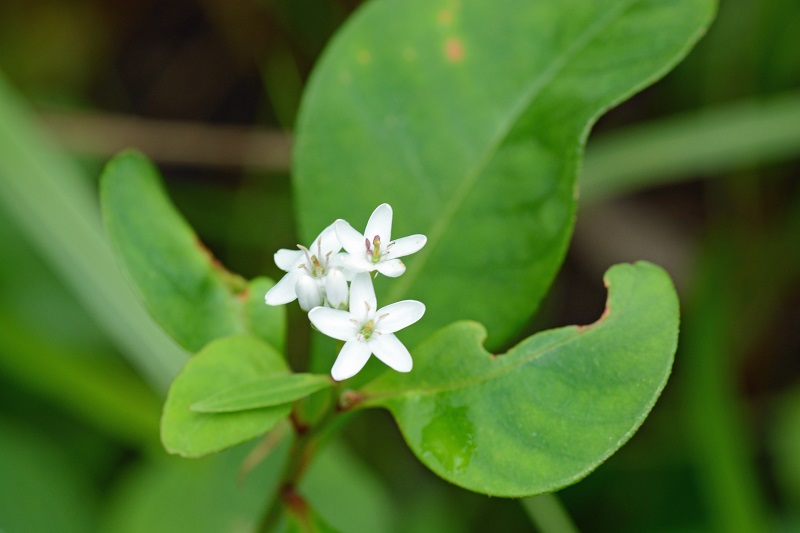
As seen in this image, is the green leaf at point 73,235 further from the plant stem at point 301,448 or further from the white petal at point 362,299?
the white petal at point 362,299

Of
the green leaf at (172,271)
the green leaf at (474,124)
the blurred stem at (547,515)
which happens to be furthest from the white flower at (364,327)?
the blurred stem at (547,515)

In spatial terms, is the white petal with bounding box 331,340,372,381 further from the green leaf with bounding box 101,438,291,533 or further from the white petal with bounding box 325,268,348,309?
the green leaf with bounding box 101,438,291,533

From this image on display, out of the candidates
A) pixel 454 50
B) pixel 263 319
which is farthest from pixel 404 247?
pixel 454 50

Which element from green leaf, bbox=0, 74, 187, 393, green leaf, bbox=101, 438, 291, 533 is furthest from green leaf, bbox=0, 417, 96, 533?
green leaf, bbox=0, 74, 187, 393

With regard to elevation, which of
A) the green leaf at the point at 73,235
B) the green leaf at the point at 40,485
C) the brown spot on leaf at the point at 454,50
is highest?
the brown spot on leaf at the point at 454,50

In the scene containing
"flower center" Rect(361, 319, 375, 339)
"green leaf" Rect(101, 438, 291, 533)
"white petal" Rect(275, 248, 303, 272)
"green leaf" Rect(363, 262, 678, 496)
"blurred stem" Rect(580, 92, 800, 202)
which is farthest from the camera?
"blurred stem" Rect(580, 92, 800, 202)

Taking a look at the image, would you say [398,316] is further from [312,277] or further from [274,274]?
[274,274]

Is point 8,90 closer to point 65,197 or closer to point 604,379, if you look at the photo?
point 65,197
